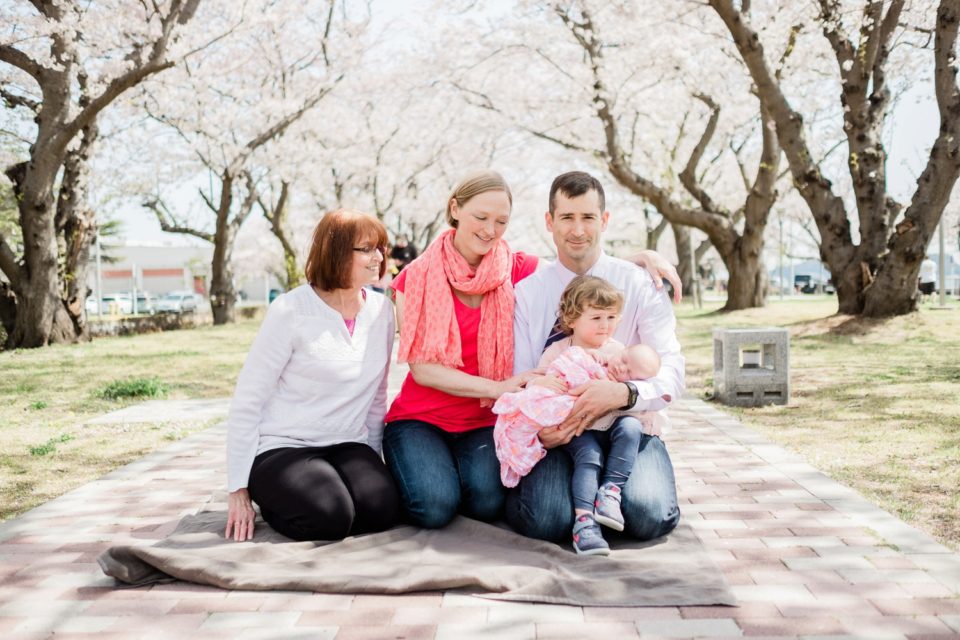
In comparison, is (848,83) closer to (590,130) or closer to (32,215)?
(32,215)

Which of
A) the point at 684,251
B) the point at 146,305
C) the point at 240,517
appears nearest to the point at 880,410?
the point at 240,517

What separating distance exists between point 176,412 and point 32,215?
808 cm

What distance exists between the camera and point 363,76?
91.4ft

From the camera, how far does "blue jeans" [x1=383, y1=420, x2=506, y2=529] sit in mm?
3744

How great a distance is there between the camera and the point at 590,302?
11.8ft

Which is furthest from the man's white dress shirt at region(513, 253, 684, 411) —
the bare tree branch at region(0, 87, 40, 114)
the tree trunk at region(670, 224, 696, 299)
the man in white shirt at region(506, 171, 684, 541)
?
the tree trunk at region(670, 224, 696, 299)

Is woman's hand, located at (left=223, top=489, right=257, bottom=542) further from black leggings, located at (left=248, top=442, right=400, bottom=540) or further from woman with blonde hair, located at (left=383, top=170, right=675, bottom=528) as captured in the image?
woman with blonde hair, located at (left=383, top=170, right=675, bottom=528)

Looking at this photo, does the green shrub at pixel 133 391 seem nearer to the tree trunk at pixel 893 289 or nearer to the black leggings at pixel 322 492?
the black leggings at pixel 322 492

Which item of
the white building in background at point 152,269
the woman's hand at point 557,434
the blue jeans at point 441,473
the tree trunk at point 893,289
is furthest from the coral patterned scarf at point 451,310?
the white building in background at point 152,269

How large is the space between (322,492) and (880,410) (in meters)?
4.77

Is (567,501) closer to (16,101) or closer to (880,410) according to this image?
(880,410)

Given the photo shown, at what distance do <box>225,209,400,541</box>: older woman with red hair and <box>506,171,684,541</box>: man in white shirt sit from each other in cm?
66

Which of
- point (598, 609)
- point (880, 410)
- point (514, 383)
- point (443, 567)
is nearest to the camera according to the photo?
point (598, 609)

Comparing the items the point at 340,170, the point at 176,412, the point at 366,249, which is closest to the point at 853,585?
the point at 366,249
